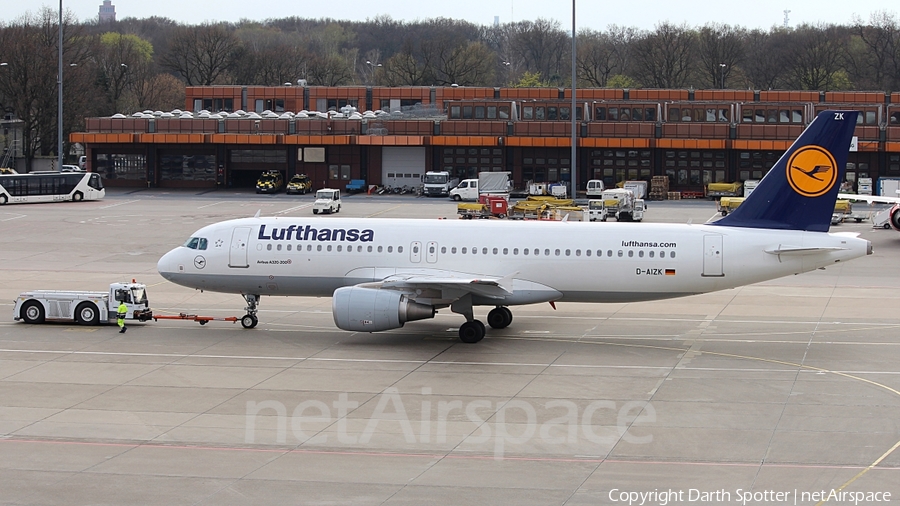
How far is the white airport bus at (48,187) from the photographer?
3450 inches

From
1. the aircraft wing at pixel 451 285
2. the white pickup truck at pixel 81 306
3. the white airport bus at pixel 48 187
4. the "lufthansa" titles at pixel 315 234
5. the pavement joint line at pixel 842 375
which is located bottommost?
the pavement joint line at pixel 842 375

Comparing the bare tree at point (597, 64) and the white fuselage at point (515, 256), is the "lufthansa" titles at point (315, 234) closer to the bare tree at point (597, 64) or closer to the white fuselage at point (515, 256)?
the white fuselage at point (515, 256)

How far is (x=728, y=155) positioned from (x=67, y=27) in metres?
94.1

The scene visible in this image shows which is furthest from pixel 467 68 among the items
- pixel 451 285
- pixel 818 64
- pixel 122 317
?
pixel 451 285

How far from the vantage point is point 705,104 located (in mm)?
102000

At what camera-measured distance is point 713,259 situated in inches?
1391

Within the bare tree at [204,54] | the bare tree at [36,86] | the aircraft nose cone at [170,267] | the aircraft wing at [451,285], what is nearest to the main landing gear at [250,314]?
the aircraft nose cone at [170,267]

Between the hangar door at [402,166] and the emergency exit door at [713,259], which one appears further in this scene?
the hangar door at [402,166]

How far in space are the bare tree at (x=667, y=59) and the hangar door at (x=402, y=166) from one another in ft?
212

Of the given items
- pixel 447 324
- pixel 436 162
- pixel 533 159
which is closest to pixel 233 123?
pixel 436 162

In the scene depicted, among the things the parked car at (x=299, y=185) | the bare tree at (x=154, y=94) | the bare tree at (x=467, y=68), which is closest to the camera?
the parked car at (x=299, y=185)

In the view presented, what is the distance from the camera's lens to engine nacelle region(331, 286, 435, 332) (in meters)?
33.8

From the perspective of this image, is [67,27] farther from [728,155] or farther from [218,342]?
[218,342]

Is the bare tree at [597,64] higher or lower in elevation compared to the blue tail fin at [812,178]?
higher
